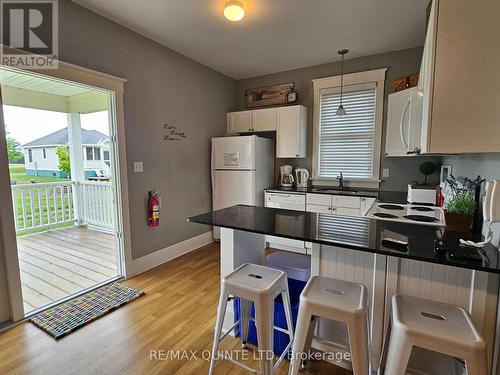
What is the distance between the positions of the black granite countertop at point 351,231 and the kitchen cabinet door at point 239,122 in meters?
2.41

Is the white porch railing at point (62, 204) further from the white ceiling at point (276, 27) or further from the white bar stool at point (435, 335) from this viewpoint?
the white bar stool at point (435, 335)

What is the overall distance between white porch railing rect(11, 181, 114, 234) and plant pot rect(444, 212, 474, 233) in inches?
182

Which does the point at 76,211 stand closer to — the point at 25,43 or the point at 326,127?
the point at 25,43

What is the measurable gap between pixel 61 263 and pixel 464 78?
13.9 feet

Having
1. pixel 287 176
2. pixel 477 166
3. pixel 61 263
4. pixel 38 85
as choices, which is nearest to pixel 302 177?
pixel 287 176

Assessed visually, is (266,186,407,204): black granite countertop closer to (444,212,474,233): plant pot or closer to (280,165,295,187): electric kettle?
(280,165,295,187): electric kettle

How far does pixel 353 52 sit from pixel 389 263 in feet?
9.84

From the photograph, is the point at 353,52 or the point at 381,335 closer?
the point at 381,335

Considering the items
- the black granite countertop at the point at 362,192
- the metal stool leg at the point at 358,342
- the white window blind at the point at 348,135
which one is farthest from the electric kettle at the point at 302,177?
the metal stool leg at the point at 358,342

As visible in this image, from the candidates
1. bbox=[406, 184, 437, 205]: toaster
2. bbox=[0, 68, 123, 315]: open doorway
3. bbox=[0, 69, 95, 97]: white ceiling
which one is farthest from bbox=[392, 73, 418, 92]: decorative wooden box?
bbox=[0, 69, 95, 97]: white ceiling

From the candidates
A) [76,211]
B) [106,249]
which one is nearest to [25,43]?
[106,249]

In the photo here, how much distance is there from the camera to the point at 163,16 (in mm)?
2514

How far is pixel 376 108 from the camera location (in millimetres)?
3500

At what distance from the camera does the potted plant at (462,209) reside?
1506mm
